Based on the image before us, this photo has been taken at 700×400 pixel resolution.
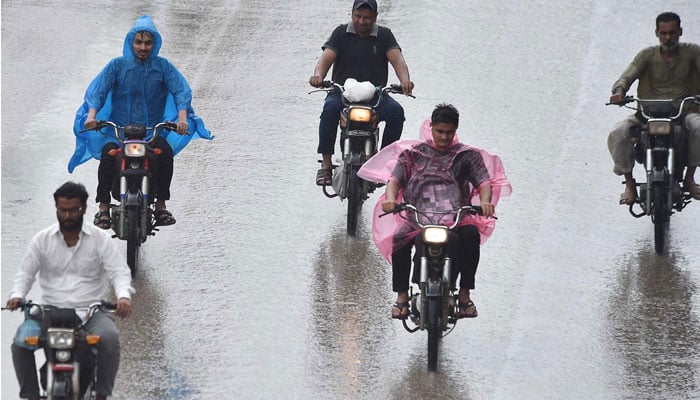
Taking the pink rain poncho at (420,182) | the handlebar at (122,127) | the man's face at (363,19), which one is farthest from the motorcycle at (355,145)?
the pink rain poncho at (420,182)

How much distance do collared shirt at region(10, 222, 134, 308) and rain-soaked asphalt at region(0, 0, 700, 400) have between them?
3.67ft

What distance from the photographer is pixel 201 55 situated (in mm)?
18891

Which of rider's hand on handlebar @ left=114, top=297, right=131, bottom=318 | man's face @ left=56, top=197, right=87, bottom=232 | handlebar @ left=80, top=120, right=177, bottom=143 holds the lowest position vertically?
rider's hand on handlebar @ left=114, top=297, right=131, bottom=318

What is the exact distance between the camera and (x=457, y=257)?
1200 centimetres

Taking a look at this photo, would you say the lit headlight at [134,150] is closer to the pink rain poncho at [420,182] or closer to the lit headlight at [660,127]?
the pink rain poncho at [420,182]

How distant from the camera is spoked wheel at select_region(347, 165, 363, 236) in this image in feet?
47.5

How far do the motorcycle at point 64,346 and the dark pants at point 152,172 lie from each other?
3.47 m

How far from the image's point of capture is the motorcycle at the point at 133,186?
1347 cm

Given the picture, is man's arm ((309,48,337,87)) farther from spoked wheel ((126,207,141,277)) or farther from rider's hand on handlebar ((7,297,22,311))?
rider's hand on handlebar ((7,297,22,311))

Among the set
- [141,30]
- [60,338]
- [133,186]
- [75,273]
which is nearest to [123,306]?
[60,338]

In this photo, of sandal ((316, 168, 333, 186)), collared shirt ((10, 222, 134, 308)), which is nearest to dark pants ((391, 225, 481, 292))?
collared shirt ((10, 222, 134, 308))

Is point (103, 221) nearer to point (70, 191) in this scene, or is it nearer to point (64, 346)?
point (70, 191)

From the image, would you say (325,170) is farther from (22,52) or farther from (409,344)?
(22,52)

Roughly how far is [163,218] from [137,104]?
3.14ft
